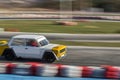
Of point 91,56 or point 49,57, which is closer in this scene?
point 49,57

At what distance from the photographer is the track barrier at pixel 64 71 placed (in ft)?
46.7

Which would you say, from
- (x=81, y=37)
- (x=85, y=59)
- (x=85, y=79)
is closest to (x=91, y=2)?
(x=81, y=37)

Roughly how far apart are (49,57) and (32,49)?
92 cm

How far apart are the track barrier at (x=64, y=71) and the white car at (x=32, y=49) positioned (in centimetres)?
281

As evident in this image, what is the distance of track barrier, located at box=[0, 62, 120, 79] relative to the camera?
1423cm

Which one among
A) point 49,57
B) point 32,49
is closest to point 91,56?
point 49,57

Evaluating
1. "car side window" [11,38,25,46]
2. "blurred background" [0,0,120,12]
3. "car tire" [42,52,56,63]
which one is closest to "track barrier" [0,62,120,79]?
"car tire" [42,52,56,63]

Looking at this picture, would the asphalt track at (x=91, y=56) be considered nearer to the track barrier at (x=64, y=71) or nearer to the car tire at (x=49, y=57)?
the car tire at (x=49, y=57)

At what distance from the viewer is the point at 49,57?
17.7 metres

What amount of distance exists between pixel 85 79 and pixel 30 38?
16.0ft

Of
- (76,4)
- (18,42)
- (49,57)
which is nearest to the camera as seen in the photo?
(49,57)

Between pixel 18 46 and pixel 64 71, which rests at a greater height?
pixel 18 46

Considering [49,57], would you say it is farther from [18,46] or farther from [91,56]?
[91,56]

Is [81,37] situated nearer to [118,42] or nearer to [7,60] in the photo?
[118,42]
